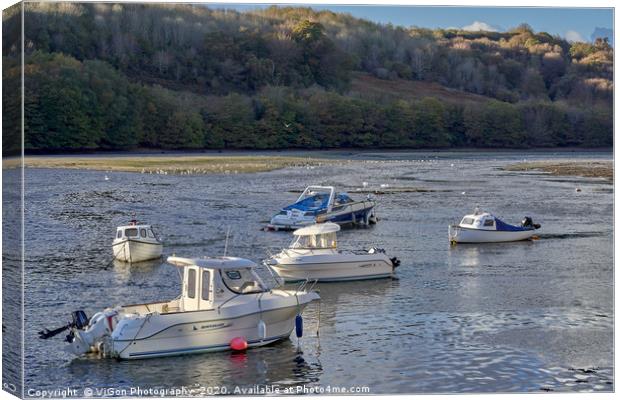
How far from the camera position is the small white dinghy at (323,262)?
80.1 feet

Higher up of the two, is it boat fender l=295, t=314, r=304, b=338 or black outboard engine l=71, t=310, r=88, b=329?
black outboard engine l=71, t=310, r=88, b=329

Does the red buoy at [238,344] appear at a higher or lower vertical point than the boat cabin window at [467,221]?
lower

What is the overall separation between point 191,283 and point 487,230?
13444 millimetres

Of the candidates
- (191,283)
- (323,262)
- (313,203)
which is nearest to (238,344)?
(191,283)

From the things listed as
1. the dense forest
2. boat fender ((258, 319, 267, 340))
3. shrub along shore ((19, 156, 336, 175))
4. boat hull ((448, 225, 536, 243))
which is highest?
the dense forest

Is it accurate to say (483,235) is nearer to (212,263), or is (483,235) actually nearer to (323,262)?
(323,262)

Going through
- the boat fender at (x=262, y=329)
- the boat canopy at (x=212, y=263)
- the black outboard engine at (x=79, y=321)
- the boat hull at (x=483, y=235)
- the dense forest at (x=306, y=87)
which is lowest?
the boat fender at (x=262, y=329)

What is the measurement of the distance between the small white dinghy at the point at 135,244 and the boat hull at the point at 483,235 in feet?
25.9

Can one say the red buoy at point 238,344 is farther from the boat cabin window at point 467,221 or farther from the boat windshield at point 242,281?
the boat cabin window at point 467,221

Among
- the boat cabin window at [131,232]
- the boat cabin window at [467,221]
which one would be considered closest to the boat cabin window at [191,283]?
the boat cabin window at [131,232]

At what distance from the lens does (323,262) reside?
24.6 m

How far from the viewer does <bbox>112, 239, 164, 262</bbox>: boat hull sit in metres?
25.1

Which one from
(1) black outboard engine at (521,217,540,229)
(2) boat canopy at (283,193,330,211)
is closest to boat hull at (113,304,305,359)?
(1) black outboard engine at (521,217,540,229)

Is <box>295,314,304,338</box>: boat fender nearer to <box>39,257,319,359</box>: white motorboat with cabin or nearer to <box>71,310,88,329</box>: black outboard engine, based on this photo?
<box>39,257,319,359</box>: white motorboat with cabin
